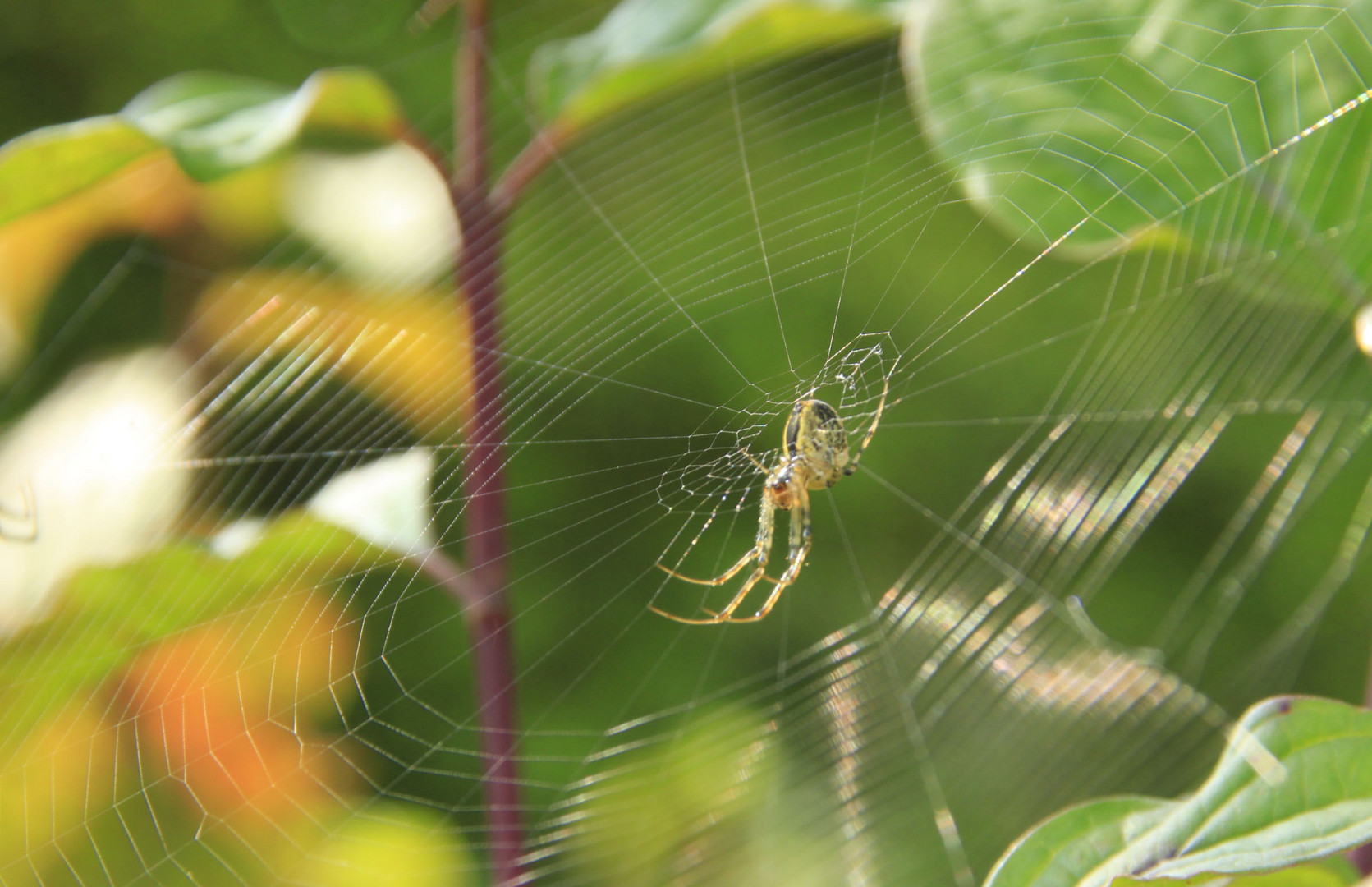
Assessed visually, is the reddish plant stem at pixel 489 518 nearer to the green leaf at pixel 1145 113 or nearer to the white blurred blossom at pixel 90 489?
the white blurred blossom at pixel 90 489

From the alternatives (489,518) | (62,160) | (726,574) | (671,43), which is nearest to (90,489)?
(62,160)

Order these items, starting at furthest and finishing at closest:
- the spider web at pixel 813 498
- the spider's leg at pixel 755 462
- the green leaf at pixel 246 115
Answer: the spider's leg at pixel 755 462 < the spider web at pixel 813 498 < the green leaf at pixel 246 115

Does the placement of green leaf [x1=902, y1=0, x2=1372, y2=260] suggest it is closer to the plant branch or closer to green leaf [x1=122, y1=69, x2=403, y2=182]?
the plant branch

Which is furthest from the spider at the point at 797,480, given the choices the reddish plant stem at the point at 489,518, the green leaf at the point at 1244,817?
the green leaf at the point at 1244,817

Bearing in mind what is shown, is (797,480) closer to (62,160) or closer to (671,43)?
(671,43)

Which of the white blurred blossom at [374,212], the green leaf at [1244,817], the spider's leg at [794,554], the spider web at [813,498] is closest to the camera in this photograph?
the green leaf at [1244,817]

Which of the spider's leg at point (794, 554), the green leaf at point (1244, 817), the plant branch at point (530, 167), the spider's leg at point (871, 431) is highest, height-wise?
the plant branch at point (530, 167)

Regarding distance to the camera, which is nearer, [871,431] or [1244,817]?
[1244,817]

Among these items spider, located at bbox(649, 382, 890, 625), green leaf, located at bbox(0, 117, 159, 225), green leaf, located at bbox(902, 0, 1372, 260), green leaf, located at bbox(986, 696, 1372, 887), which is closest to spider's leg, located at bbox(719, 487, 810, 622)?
spider, located at bbox(649, 382, 890, 625)
